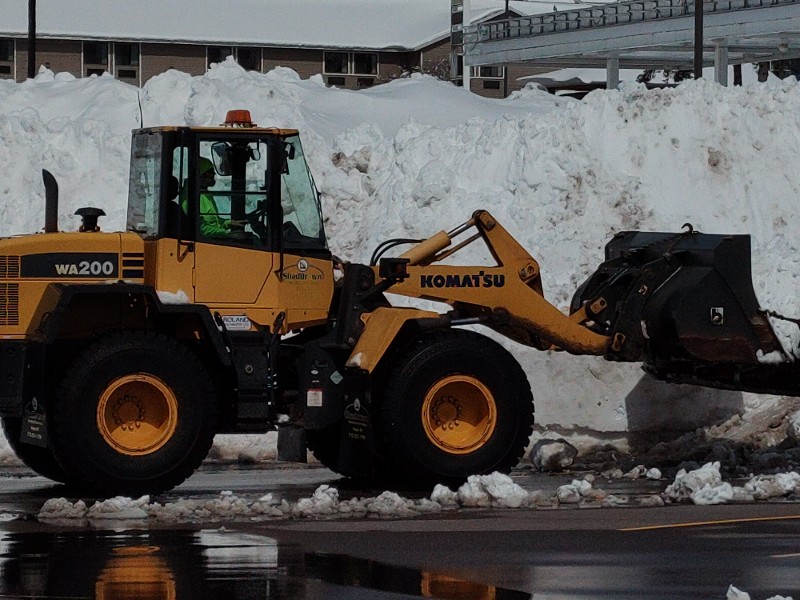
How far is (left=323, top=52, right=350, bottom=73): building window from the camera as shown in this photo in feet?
212

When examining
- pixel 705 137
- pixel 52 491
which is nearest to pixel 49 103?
pixel 705 137

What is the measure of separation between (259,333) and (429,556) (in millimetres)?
3498

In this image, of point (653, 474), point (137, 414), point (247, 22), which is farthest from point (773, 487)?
point (247, 22)

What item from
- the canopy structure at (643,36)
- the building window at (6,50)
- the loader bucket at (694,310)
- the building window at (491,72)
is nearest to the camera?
the loader bucket at (694,310)

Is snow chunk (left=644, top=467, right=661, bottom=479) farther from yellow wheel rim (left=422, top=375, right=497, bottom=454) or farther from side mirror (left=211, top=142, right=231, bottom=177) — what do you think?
side mirror (left=211, top=142, right=231, bottom=177)

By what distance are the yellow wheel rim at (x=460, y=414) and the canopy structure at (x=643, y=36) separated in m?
33.1

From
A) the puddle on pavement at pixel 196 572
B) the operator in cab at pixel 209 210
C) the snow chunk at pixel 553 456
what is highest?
the operator in cab at pixel 209 210

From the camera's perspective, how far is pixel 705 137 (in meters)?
22.2

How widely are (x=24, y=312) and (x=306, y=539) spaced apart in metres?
3.47

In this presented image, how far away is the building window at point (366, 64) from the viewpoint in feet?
215

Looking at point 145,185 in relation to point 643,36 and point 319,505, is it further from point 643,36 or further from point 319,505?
point 643,36

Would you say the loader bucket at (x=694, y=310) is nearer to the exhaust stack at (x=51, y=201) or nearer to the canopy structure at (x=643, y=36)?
the exhaust stack at (x=51, y=201)

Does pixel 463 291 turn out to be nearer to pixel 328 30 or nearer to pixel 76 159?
pixel 76 159

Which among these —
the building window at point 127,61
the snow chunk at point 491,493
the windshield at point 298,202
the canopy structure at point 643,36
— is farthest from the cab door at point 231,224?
the building window at point 127,61
